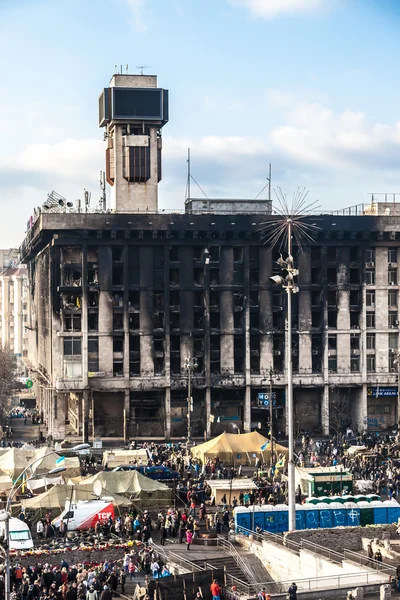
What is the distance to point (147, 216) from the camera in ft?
375

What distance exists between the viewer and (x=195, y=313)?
382ft

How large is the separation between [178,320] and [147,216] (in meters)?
11.4

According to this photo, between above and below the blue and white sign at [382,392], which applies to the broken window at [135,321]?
above

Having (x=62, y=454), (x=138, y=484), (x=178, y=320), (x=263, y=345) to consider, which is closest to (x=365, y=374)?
(x=263, y=345)

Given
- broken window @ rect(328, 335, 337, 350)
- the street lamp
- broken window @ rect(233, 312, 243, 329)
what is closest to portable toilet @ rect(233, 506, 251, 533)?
the street lamp

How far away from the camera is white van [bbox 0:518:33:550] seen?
58.2 meters

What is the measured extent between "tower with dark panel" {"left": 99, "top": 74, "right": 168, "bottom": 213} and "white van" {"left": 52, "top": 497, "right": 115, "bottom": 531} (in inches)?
2358

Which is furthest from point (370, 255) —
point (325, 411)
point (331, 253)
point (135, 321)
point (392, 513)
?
point (392, 513)

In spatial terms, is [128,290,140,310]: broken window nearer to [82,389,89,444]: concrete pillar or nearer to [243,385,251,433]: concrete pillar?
[82,389,89,444]: concrete pillar

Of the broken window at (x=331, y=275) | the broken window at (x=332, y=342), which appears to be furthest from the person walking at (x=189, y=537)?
the broken window at (x=331, y=275)

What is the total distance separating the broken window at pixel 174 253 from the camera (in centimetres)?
11556

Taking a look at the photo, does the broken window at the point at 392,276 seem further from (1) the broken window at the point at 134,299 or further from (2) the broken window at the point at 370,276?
(1) the broken window at the point at 134,299

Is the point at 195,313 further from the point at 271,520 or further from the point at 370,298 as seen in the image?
the point at 271,520

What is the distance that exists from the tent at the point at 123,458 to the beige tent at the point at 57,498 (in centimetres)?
1538
